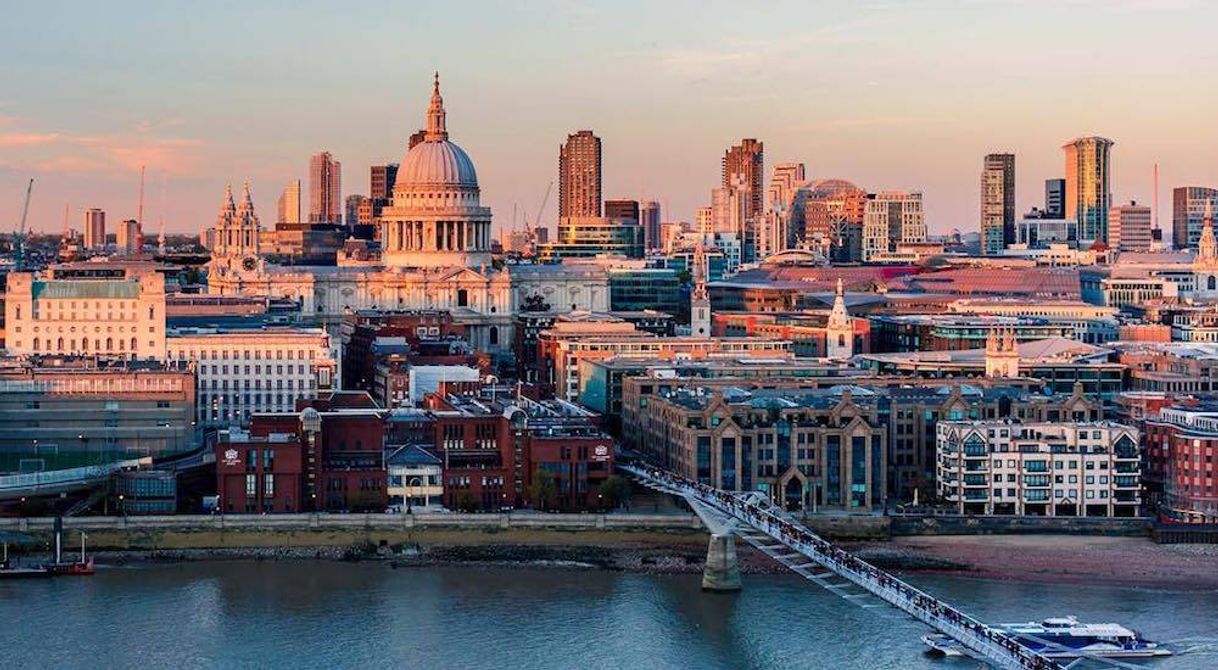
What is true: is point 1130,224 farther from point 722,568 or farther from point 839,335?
point 722,568

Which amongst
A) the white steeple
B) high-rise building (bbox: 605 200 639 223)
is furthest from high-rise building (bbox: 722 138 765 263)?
the white steeple

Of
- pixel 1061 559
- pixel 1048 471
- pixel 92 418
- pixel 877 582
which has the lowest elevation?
pixel 1061 559

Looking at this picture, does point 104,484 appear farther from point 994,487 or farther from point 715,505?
point 994,487

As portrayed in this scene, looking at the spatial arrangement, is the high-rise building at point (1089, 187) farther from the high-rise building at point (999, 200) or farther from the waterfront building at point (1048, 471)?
the waterfront building at point (1048, 471)

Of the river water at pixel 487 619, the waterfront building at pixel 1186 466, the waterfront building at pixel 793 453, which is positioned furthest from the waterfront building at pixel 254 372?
the waterfront building at pixel 1186 466

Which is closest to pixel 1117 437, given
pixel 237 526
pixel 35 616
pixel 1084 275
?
pixel 237 526

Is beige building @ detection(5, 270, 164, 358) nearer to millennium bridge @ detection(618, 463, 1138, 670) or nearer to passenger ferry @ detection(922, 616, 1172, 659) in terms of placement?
millennium bridge @ detection(618, 463, 1138, 670)

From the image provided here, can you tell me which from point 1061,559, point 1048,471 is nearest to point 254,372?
point 1048,471
